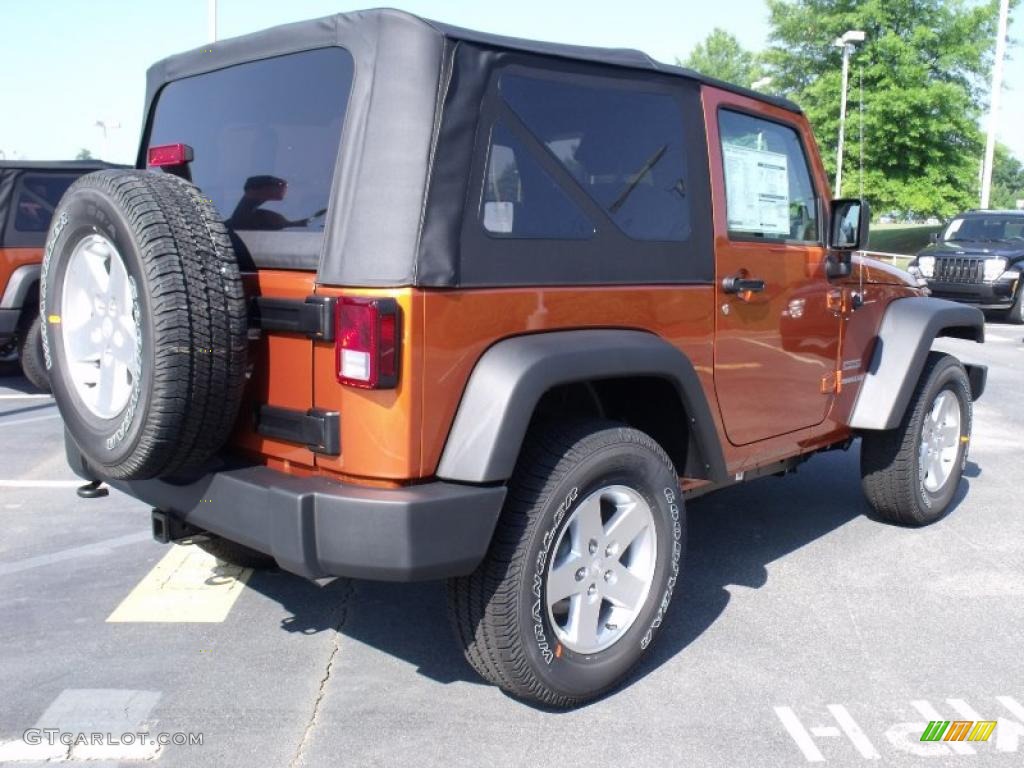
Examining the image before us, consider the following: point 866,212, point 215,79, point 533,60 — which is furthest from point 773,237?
point 215,79

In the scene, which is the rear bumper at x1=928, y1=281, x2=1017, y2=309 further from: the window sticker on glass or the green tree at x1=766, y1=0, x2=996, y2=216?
the green tree at x1=766, y1=0, x2=996, y2=216

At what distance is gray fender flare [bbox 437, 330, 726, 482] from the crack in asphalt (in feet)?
3.04

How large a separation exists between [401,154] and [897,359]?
291 centimetres

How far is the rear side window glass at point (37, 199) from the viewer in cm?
846

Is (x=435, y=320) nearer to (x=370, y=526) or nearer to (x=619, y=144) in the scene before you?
(x=370, y=526)

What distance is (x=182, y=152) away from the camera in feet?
10.8

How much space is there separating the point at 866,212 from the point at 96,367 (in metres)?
3.15

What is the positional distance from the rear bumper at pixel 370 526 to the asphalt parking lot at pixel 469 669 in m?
0.62

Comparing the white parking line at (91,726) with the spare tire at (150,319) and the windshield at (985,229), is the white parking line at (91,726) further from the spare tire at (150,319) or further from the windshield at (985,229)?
the windshield at (985,229)

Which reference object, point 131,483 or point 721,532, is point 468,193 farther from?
point 721,532

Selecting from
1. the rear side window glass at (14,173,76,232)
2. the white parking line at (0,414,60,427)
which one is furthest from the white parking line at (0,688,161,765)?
the rear side window glass at (14,173,76,232)

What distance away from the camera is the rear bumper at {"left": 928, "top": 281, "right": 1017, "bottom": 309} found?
15133mm

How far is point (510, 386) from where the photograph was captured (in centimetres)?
270

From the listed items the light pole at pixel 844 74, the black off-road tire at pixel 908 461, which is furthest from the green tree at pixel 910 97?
the black off-road tire at pixel 908 461
